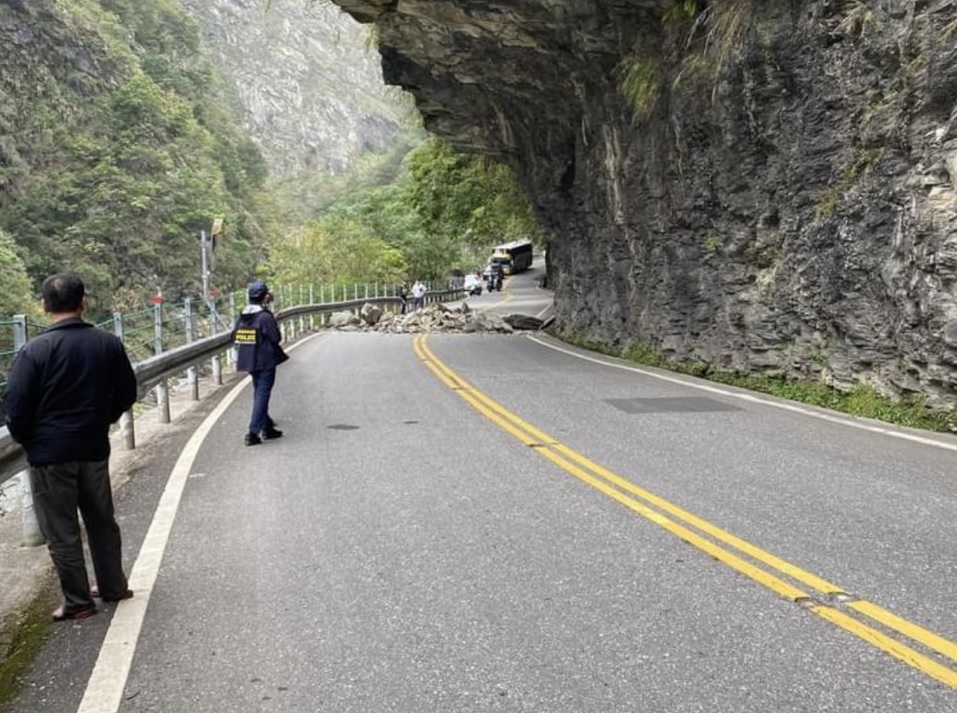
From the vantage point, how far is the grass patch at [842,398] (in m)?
8.75

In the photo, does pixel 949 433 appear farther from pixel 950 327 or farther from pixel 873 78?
pixel 873 78

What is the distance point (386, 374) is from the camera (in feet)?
46.7

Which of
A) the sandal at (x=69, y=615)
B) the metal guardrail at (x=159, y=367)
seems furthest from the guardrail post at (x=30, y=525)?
the sandal at (x=69, y=615)

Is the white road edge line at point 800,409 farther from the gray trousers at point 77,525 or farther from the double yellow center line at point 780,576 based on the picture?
the gray trousers at point 77,525

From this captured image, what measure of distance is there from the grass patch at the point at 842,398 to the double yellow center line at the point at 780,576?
4.06 meters

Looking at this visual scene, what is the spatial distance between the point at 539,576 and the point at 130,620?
2.11m

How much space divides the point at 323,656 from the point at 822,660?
213 centimetres

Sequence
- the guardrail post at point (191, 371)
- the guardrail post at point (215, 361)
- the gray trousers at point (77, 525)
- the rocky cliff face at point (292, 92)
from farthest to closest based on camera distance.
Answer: the rocky cliff face at point (292, 92), the guardrail post at point (215, 361), the guardrail post at point (191, 371), the gray trousers at point (77, 525)

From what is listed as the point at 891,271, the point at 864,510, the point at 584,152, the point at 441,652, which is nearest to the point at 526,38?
the point at 584,152

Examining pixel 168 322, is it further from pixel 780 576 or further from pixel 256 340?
pixel 780 576

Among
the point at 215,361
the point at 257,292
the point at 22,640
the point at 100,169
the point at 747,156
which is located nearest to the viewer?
the point at 22,640

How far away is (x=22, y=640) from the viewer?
395 cm

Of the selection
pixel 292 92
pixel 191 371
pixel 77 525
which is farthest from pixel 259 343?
pixel 292 92

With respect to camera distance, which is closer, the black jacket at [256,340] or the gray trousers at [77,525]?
the gray trousers at [77,525]
